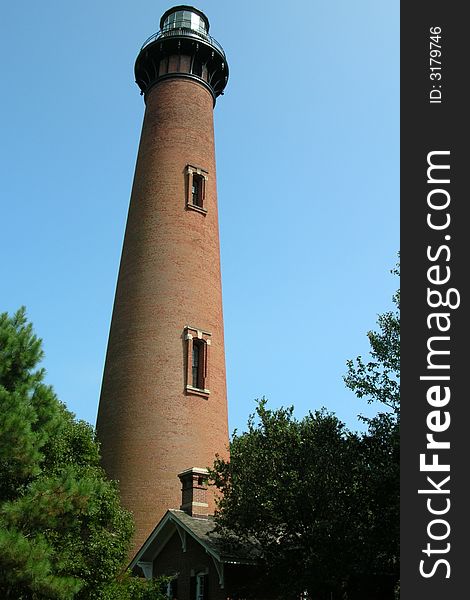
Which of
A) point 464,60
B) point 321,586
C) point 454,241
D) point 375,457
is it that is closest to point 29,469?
point 321,586

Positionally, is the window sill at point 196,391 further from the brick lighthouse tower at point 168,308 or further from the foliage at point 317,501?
the foliage at point 317,501

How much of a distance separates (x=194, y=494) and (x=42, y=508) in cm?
876

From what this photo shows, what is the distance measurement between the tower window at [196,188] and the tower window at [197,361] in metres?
5.35

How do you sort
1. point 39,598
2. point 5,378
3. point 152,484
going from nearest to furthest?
point 39,598, point 5,378, point 152,484

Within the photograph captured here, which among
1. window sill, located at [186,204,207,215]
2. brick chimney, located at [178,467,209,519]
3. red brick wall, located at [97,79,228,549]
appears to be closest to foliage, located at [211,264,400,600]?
brick chimney, located at [178,467,209,519]

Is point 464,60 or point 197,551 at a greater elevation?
point 464,60

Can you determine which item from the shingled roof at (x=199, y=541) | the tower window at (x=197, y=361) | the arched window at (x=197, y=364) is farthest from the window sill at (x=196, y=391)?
the shingled roof at (x=199, y=541)

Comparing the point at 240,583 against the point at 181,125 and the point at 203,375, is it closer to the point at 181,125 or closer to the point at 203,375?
the point at 203,375

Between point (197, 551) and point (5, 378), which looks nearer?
point (5, 378)

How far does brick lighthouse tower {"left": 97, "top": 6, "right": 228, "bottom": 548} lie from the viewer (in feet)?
84.1

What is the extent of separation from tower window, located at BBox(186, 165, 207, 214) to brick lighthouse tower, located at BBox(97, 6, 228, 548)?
46 mm

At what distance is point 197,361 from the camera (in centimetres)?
2786

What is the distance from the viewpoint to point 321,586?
17.4 m

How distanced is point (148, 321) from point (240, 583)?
10.7 metres
